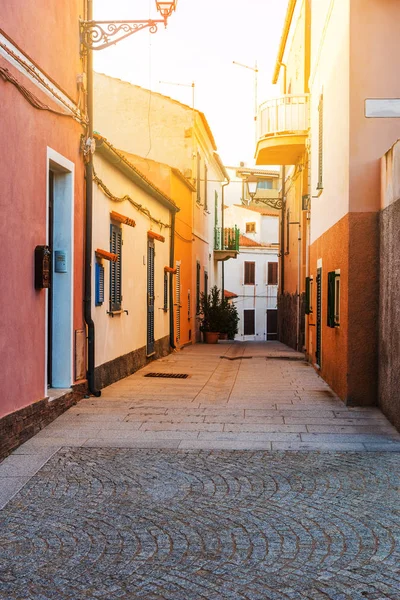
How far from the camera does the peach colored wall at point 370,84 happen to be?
376 inches

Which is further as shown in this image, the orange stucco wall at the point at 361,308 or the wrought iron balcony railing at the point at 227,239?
the wrought iron balcony railing at the point at 227,239

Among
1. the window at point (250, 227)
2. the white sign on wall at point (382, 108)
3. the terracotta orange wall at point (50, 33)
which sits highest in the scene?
the window at point (250, 227)

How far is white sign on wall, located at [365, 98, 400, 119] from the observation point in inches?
376

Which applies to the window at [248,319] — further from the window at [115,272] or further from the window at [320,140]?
the window at [115,272]

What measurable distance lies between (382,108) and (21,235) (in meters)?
4.78

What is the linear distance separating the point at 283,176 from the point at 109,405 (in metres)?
18.9

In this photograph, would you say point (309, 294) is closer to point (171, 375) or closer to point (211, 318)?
point (171, 375)

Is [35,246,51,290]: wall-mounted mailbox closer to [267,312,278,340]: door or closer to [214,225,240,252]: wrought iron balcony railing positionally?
[214,225,240,252]: wrought iron balcony railing

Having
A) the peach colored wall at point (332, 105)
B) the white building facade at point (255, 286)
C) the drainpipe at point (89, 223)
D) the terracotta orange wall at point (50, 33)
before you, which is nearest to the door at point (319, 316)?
the peach colored wall at point (332, 105)

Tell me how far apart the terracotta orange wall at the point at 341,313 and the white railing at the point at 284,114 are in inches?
187

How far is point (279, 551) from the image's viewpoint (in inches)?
171

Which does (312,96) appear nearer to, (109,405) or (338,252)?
(338,252)

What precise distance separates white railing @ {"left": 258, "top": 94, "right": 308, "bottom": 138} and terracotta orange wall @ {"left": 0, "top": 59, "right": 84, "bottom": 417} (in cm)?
1070

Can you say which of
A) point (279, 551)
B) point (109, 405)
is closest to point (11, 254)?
point (109, 405)
